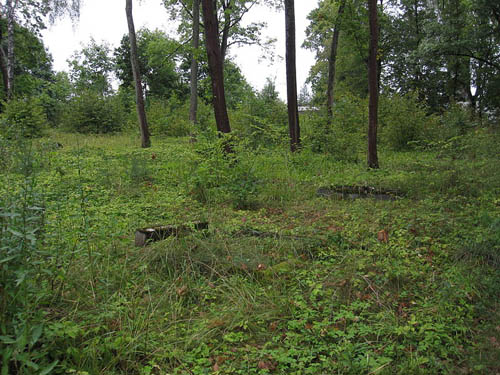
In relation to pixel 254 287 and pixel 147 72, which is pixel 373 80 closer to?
pixel 254 287

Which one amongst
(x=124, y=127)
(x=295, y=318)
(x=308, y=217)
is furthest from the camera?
(x=124, y=127)

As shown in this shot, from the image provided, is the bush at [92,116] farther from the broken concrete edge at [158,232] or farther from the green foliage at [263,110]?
the broken concrete edge at [158,232]

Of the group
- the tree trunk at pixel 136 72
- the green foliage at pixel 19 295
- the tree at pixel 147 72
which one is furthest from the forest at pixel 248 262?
the tree at pixel 147 72

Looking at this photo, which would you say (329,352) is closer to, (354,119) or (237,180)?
(237,180)

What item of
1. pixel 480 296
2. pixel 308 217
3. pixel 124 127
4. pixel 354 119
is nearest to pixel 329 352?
pixel 480 296

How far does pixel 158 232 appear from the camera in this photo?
406 centimetres

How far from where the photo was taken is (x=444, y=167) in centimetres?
727

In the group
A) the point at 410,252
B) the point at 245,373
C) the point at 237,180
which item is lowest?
the point at 245,373

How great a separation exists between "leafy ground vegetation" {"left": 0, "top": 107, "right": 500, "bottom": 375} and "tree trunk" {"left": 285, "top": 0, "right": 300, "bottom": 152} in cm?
607

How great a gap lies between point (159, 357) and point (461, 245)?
3267mm

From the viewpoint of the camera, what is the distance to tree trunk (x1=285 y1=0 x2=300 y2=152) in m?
11.0

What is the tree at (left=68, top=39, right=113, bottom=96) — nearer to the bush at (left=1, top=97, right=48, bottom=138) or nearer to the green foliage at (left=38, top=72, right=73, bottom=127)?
the green foliage at (left=38, top=72, right=73, bottom=127)

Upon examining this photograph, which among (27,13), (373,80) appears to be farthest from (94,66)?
(373,80)

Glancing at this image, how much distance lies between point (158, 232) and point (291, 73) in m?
8.78
